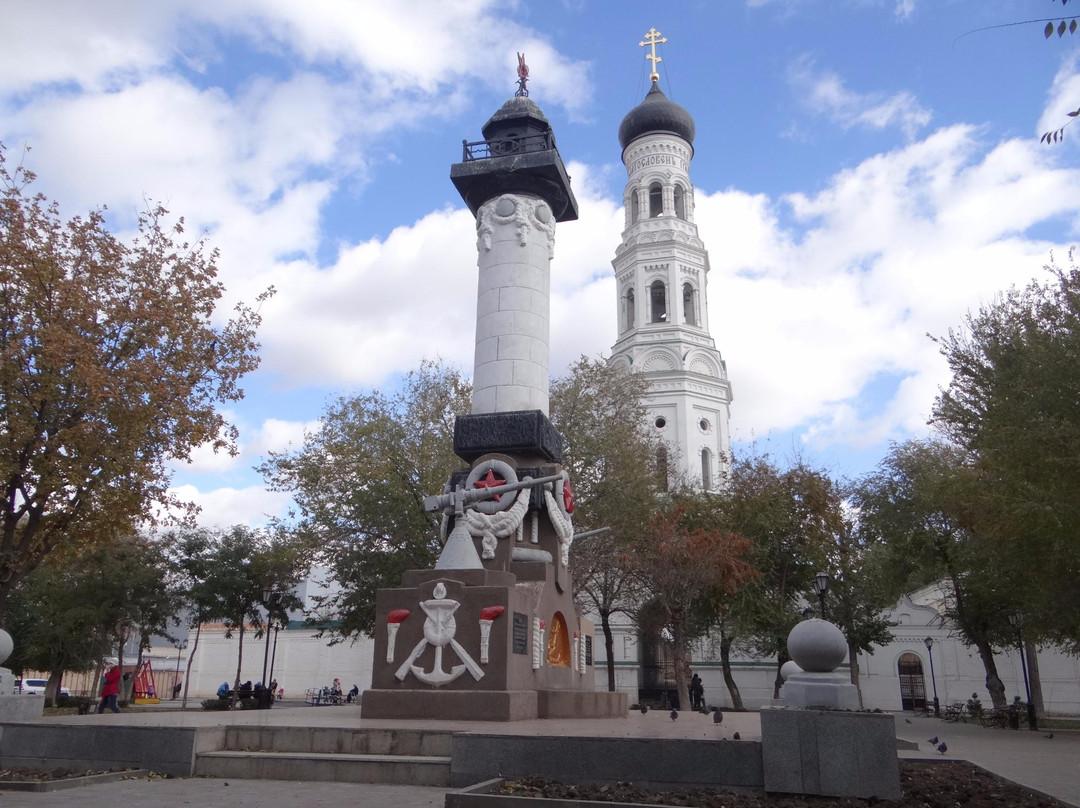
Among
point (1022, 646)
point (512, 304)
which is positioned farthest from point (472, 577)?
point (1022, 646)

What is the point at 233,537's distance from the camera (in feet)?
119

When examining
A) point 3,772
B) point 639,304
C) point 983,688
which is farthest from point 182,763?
point 639,304

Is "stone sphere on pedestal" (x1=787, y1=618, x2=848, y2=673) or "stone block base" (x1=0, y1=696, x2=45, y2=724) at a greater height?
"stone sphere on pedestal" (x1=787, y1=618, x2=848, y2=673)

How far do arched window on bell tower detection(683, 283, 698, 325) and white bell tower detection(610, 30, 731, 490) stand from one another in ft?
0.21

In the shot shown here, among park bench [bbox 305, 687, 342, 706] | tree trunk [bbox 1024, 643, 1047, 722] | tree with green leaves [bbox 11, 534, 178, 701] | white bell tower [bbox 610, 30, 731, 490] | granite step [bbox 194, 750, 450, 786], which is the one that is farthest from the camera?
white bell tower [bbox 610, 30, 731, 490]

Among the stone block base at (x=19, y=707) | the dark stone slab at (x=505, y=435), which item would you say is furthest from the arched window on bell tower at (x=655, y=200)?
the stone block base at (x=19, y=707)

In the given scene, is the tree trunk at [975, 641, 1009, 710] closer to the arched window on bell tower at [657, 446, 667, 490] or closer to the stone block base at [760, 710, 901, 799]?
the arched window on bell tower at [657, 446, 667, 490]

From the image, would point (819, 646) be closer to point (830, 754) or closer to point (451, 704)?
point (830, 754)

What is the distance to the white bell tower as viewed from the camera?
169 feet

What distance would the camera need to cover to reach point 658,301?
55438 mm

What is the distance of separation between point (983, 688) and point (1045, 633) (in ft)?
65.8

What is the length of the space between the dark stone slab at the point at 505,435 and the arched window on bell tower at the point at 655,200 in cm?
4118

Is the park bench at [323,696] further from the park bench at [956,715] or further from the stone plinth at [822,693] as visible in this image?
the stone plinth at [822,693]

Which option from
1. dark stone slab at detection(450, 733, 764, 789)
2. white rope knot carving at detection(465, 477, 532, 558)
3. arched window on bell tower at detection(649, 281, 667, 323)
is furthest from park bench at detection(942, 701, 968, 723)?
arched window on bell tower at detection(649, 281, 667, 323)
